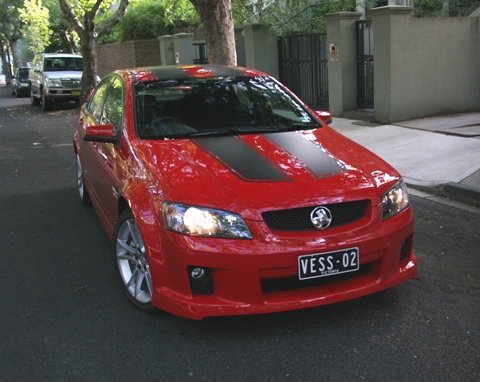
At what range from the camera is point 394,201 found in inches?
160

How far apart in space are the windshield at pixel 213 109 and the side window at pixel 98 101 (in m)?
0.90

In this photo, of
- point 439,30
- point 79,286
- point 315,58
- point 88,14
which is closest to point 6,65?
point 88,14

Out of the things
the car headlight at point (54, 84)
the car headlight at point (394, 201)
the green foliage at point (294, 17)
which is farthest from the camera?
the car headlight at point (54, 84)

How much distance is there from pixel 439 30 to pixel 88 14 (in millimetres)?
12953

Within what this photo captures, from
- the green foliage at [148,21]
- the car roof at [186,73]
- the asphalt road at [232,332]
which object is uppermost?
the green foliage at [148,21]

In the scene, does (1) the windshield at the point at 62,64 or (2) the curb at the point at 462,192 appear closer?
(2) the curb at the point at 462,192

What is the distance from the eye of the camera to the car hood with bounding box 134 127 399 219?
3752 millimetres

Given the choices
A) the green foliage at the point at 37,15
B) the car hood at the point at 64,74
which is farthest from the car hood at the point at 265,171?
the green foliage at the point at 37,15

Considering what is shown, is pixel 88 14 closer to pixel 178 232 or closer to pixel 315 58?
A: pixel 315 58

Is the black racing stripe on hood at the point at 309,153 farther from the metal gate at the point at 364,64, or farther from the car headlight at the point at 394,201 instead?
the metal gate at the point at 364,64

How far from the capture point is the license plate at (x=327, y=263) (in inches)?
142

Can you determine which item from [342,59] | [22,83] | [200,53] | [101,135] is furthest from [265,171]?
[22,83]

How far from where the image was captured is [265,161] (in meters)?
4.22

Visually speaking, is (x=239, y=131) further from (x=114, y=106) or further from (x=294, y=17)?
(x=294, y=17)
